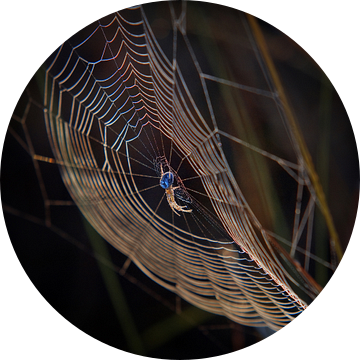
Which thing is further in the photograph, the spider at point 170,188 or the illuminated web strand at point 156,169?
the spider at point 170,188

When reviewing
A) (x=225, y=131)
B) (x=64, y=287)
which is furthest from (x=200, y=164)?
(x=64, y=287)

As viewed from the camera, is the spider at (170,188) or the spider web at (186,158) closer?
the spider web at (186,158)

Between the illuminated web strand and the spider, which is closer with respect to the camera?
the illuminated web strand

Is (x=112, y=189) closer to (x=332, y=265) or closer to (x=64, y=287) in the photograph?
(x=64, y=287)

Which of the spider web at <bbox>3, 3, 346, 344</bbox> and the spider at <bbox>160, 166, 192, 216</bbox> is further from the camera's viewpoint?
the spider at <bbox>160, 166, 192, 216</bbox>
